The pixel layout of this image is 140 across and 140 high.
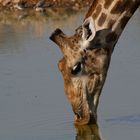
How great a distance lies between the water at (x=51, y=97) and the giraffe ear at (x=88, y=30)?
1.04 meters

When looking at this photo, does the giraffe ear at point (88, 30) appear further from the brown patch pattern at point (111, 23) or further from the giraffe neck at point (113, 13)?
the brown patch pattern at point (111, 23)

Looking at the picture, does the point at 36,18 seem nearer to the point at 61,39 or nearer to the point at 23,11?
the point at 23,11

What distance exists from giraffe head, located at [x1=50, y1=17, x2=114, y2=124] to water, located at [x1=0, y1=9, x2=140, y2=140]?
0.25 metres

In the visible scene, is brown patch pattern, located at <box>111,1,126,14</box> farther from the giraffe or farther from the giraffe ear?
the giraffe ear

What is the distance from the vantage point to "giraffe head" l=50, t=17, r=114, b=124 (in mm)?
8469

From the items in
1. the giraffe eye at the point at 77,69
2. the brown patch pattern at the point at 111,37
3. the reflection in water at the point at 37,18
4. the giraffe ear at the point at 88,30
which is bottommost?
the reflection in water at the point at 37,18

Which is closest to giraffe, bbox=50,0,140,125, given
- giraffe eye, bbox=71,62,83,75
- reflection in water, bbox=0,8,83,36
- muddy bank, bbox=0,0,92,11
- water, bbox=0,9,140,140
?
giraffe eye, bbox=71,62,83,75

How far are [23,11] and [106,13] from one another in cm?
1701

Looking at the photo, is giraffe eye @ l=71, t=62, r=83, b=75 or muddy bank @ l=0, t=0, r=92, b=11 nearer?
giraffe eye @ l=71, t=62, r=83, b=75

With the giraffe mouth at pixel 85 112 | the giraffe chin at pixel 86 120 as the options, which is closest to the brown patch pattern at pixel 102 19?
the giraffe mouth at pixel 85 112

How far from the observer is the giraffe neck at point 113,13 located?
330 inches

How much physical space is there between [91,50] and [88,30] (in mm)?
273

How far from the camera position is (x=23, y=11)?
997 inches

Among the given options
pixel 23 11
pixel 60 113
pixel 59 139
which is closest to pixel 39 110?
pixel 60 113
